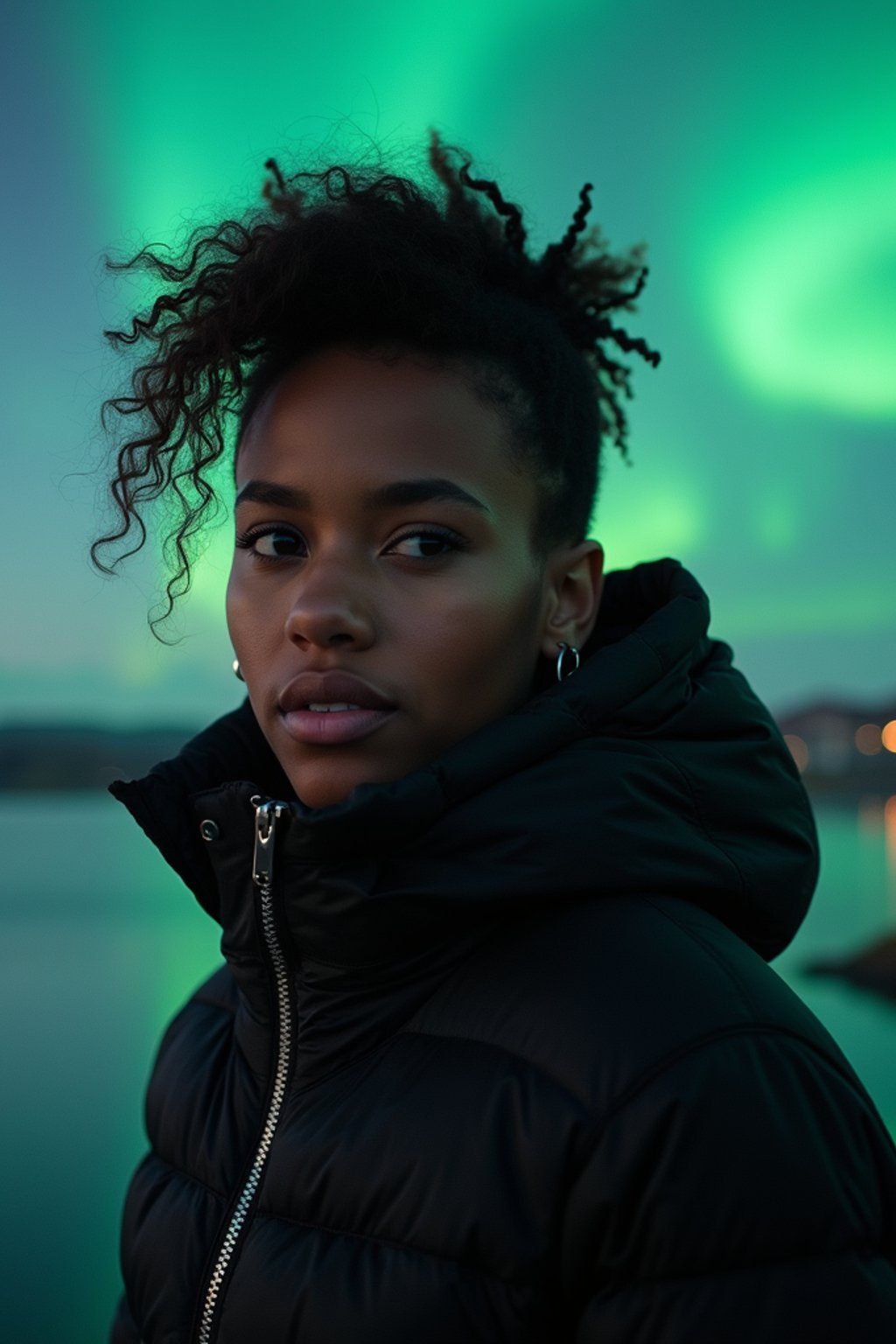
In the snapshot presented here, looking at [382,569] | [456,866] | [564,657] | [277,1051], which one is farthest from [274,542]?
[277,1051]

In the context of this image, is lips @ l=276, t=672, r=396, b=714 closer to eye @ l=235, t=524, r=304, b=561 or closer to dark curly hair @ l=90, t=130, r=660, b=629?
eye @ l=235, t=524, r=304, b=561

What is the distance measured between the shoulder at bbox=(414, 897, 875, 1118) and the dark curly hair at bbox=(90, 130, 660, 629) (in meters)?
0.55

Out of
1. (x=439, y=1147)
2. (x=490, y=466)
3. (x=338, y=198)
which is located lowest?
(x=439, y=1147)

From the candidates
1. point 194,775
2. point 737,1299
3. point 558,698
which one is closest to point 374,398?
point 558,698

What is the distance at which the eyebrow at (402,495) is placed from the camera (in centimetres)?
137

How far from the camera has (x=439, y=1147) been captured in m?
1.13

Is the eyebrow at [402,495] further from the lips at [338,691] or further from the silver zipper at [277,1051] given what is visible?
the silver zipper at [277,1051]

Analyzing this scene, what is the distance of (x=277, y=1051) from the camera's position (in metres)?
1.35

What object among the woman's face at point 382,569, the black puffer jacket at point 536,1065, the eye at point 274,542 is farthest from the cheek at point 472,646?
the eye at point 274,542

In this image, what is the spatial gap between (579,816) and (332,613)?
39 cm

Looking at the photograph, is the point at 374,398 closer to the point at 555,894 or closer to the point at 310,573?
the point at 310,573

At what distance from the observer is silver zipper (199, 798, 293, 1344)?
124 centimetres

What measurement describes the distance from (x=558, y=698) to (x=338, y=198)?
829 millimetres

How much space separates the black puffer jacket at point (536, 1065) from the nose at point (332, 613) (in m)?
0.20
